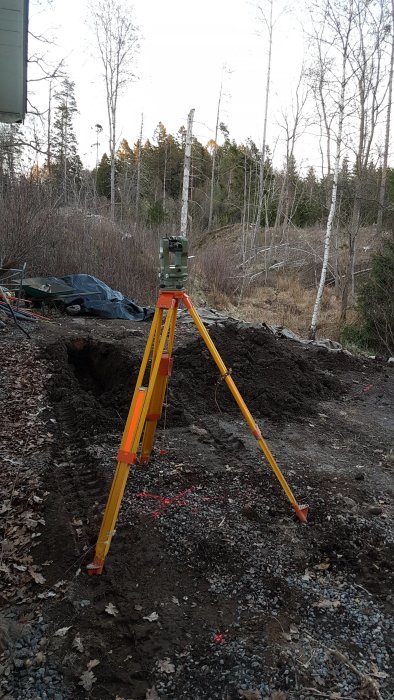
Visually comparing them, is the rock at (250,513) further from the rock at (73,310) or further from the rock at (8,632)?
the rock at (73,310)

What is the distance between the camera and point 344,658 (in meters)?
2.36

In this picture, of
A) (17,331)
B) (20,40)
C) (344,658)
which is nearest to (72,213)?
(17,331)

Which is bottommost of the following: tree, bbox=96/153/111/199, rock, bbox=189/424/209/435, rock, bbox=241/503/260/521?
rock, bbox=241/503/260/521

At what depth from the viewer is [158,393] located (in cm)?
359

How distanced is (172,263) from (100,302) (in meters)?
7.49

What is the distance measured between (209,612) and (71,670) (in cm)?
76

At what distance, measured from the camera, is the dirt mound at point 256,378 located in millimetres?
6013

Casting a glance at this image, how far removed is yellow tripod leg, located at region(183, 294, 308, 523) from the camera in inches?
121

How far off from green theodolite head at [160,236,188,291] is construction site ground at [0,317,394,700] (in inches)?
64.8

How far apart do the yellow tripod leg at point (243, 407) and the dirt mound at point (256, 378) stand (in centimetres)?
212

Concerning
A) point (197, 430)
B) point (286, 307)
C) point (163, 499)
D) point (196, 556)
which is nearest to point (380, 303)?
point (286, 307)

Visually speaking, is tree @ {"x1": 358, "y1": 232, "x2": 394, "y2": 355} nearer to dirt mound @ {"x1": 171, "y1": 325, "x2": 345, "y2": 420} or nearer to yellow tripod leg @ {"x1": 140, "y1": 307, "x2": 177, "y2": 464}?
dirt mound @ {"x1": 171, "y1": 325, "x2": 345, "y2": 420}

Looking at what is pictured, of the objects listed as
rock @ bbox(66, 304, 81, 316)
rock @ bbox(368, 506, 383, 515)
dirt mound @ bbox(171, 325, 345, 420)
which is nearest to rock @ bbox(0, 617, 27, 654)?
rock @ bbox(368, 506, 383, 515)

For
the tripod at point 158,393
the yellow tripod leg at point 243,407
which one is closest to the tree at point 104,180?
the tripod at point 158,393
